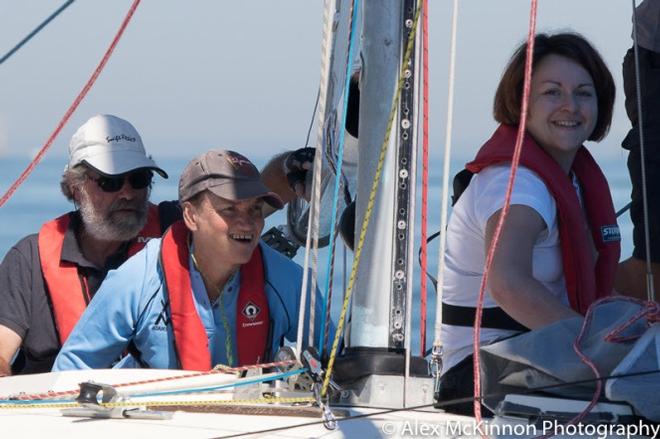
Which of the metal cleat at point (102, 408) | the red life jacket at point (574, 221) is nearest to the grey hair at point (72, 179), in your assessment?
the metal cleat at point (102, 408)

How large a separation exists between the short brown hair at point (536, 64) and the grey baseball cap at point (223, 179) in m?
0.73

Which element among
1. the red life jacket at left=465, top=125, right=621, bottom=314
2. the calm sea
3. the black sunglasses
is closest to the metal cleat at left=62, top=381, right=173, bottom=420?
the red life jacket at left=465, top=125, right=621, bottom=314

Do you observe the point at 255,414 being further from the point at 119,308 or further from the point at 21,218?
the point at 21,218

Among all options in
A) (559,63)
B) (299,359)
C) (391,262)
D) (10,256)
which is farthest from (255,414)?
(10,256)

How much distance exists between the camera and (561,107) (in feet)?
11.1

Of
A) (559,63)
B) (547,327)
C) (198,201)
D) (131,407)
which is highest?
(559,63)

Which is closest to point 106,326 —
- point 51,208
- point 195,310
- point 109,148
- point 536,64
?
point 195,310

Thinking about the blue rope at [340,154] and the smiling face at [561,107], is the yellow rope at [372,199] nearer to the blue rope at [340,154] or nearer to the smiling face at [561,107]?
the blue rope at [340,154]

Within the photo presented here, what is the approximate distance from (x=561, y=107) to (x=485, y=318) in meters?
0.53

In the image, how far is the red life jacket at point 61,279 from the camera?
13.9ft

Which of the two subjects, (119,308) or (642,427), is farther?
(119,308)

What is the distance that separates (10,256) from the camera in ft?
14.4

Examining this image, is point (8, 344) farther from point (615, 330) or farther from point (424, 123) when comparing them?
point (615, 330)

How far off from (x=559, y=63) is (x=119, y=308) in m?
1.30
